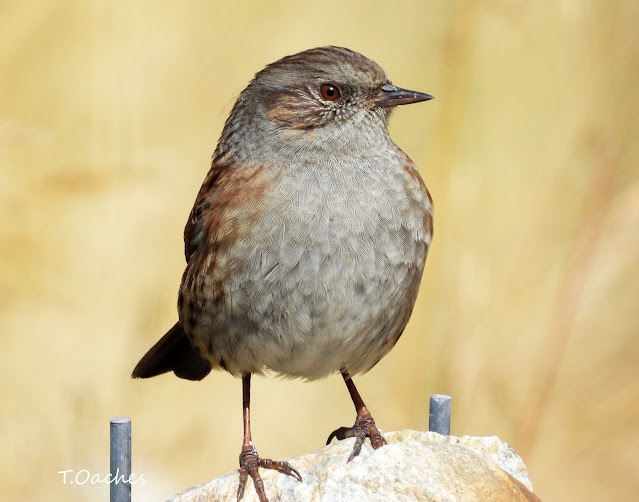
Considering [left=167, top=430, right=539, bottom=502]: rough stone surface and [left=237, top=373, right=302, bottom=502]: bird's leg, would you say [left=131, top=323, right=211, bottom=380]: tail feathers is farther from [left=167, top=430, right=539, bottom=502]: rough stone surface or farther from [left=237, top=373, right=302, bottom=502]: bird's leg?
[left=167, top=430, right=539, bottom=502]: rough stone surface

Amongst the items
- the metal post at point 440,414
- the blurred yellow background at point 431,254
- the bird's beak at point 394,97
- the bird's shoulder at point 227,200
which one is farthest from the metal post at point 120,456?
the bird's beak at point 394,97

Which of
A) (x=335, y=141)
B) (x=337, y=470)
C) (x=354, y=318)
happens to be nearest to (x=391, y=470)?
(x=337, y=470)

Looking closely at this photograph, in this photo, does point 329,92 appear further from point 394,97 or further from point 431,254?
point 431,254

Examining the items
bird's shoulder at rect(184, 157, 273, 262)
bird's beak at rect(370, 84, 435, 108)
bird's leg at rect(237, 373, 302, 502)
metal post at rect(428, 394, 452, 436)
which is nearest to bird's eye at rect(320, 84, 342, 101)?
bird's beak at rect(370, 84, 435, 108)

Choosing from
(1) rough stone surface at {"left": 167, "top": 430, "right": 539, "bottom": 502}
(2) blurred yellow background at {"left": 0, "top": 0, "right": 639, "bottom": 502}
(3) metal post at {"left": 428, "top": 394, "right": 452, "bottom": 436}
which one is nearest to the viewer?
(1) rough stone surface at {"left": 167, "top": 430, "right": 539, "bottom": 502}

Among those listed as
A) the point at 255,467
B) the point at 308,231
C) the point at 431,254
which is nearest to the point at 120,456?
the point at 255,467

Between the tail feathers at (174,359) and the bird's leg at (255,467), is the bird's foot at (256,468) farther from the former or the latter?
the tail feathers at (174,359)

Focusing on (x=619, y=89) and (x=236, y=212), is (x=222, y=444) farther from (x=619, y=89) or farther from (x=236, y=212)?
(x=619, y=89)

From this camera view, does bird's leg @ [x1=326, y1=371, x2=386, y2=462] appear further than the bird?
Yes
